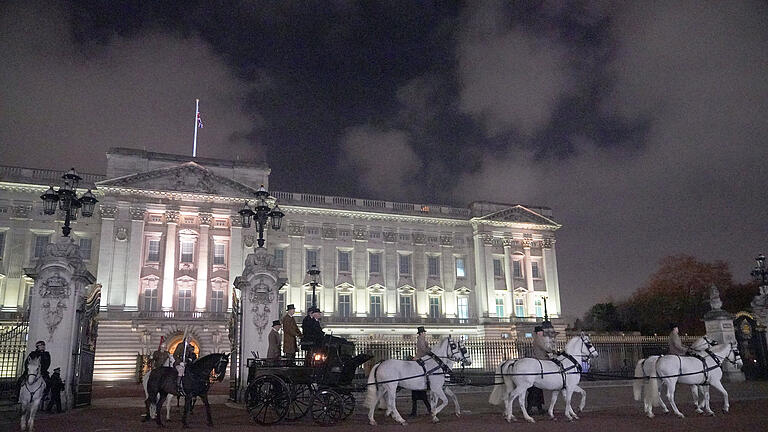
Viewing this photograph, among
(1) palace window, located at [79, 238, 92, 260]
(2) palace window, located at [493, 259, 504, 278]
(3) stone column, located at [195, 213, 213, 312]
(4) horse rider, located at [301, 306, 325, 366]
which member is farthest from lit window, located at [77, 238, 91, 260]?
(4) horse rider, located at [301, 306, 325, 366]

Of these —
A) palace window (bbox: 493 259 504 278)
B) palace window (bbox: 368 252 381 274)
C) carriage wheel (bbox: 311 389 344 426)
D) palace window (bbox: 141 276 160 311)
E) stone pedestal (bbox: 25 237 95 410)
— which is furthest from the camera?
palace window (bbox: 493 259 504 278)

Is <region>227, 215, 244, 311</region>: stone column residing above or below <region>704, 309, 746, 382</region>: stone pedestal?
above

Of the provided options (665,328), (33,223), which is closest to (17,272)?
(33,223)

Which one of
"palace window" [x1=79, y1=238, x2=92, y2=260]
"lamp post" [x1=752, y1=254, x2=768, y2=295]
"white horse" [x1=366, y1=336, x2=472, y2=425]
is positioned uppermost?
"palace window" [x1=79, y1=238, x2=92, y2=260]

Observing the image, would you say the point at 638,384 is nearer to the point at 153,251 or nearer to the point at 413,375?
the point at 413,375

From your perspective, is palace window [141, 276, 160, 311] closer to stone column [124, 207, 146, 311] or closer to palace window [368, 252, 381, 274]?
stone column [124, 207, 146, 311]

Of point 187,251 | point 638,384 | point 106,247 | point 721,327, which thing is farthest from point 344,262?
point 638,384

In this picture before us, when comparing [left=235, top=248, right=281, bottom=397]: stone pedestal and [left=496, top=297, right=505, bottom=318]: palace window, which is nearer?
[left=235, top=248, right=281, bottom=397]: stone pedestal

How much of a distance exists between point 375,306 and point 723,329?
1114 inches

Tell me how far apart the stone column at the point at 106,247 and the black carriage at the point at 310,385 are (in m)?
31.4

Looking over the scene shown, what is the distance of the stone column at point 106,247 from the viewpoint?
38844 mm

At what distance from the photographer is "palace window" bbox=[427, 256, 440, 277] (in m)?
49.9

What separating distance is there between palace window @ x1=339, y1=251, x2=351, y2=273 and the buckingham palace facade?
0.09 meters

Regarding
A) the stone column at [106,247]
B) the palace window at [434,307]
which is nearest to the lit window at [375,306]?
the palace window at [434,307]
